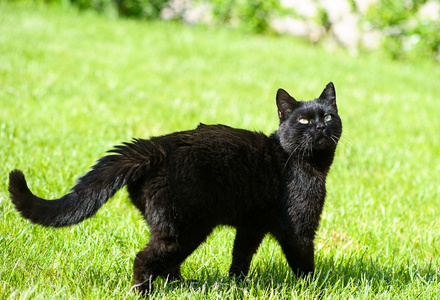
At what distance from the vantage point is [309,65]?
9.36m

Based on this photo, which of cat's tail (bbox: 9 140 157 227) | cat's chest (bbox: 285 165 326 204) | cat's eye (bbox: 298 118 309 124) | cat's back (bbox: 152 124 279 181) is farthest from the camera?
cat's eye (bbox: 298 118 309 124)

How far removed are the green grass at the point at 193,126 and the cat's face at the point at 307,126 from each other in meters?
0.75

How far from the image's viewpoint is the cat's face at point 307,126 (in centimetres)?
306

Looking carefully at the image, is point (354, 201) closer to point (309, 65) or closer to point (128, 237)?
point (128, 237)

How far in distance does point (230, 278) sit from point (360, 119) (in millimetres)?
4509

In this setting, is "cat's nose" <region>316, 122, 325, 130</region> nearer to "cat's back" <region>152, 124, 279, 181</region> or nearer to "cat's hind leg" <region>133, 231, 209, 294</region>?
"cat's back" <region>152, 124, 279, 181</region>

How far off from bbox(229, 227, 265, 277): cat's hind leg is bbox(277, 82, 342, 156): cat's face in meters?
0.56

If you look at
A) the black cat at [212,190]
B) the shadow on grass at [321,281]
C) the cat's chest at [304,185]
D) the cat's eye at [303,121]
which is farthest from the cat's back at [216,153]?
the shadow on grass at [321,281]

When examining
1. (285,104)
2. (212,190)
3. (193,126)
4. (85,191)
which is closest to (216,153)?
(212,190)

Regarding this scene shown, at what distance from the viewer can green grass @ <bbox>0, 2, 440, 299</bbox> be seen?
2879mm

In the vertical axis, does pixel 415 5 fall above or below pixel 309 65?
above

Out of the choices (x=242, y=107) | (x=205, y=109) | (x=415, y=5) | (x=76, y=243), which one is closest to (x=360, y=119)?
(x=242, y=107)

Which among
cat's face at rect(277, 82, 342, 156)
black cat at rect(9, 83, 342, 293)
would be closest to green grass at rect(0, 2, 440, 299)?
black cat at rect(9, 83, 342, 293)

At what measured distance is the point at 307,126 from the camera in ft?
10.2
